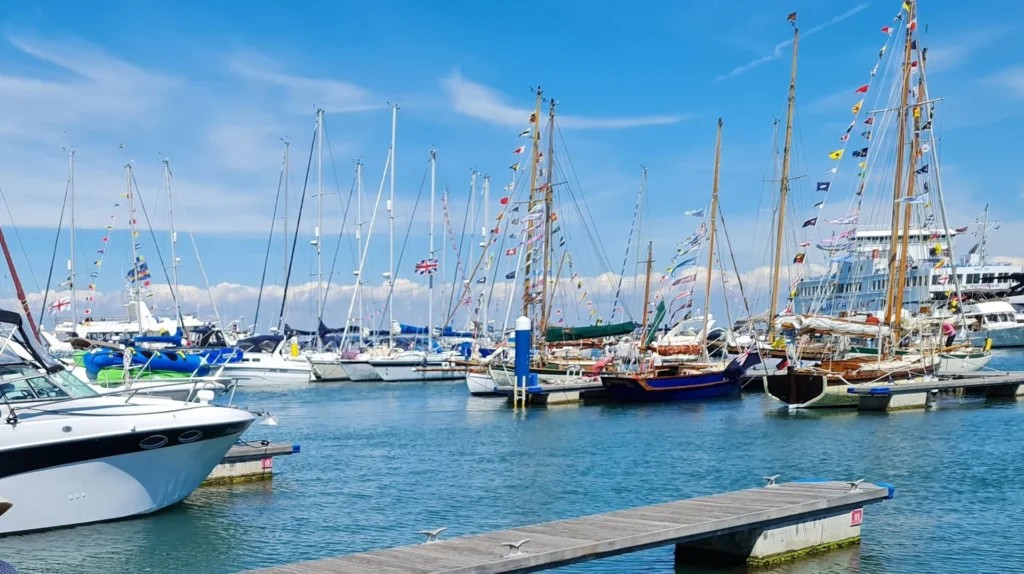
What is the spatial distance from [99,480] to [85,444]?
898mm

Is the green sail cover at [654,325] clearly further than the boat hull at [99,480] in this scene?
Yes

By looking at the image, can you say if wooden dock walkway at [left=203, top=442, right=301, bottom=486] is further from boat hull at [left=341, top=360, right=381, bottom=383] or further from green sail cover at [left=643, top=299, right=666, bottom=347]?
boat hull at [left=341, top=360, right=381, bottom=383]

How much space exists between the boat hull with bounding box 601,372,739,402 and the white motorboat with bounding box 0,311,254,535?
28.1 metres

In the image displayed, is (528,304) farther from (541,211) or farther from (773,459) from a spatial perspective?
(773,459)

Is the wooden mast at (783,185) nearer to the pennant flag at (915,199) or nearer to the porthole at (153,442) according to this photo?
the pennant flag at (915,199)

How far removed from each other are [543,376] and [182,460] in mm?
33038

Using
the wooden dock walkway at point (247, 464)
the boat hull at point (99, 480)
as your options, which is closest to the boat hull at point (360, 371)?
the wooden dock walkway at point (247, 464)

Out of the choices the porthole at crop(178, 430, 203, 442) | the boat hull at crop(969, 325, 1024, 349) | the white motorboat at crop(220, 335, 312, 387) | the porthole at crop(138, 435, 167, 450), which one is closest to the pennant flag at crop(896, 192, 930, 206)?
the white motorboat at crop(220, 335, 312, 387)

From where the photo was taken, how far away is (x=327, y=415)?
145 ft

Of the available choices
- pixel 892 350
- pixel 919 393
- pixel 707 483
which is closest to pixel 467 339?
pixel 892 350

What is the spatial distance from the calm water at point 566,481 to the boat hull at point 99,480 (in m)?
0.28

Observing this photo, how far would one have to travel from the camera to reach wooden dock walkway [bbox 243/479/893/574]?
1248 cm

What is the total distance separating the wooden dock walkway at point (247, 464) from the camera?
23.2 metres

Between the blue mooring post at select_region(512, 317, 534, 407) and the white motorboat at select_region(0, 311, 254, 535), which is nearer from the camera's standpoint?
the white motorboat at select_region(0, 311, 254, 535)
